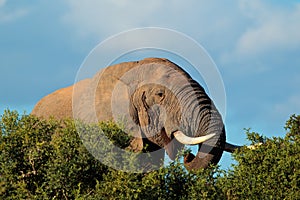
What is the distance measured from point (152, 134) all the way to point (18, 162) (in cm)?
624

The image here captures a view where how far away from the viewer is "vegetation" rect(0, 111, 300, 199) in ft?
75.4

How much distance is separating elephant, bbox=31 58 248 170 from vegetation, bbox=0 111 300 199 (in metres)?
2.80

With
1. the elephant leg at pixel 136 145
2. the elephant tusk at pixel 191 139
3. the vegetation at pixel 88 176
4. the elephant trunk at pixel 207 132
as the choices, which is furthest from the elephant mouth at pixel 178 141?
the vegetation at pixel 88 176

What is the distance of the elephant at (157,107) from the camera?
2842 cm

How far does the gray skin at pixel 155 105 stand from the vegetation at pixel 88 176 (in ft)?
9.50

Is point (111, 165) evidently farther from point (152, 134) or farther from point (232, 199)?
point (152, 134)

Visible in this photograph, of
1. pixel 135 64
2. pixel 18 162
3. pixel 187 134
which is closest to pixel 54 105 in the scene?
pixel 135 64

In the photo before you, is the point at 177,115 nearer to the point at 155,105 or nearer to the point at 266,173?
the point at 155,105

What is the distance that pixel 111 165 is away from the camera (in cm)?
2355

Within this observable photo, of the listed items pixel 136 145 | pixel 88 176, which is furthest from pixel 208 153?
pixel 88 176

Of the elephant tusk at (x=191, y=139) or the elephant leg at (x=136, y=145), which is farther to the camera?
the elephant tusk at (x=191, y=139)

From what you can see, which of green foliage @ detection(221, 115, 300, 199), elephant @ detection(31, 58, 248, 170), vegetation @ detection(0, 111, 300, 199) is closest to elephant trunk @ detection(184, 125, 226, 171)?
elephant @ detection(31, 58, 248, 170)

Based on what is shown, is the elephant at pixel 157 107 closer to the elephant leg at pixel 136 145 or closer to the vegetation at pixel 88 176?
the elephant leg at pixel 136 145

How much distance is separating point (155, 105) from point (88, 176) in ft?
21.1
